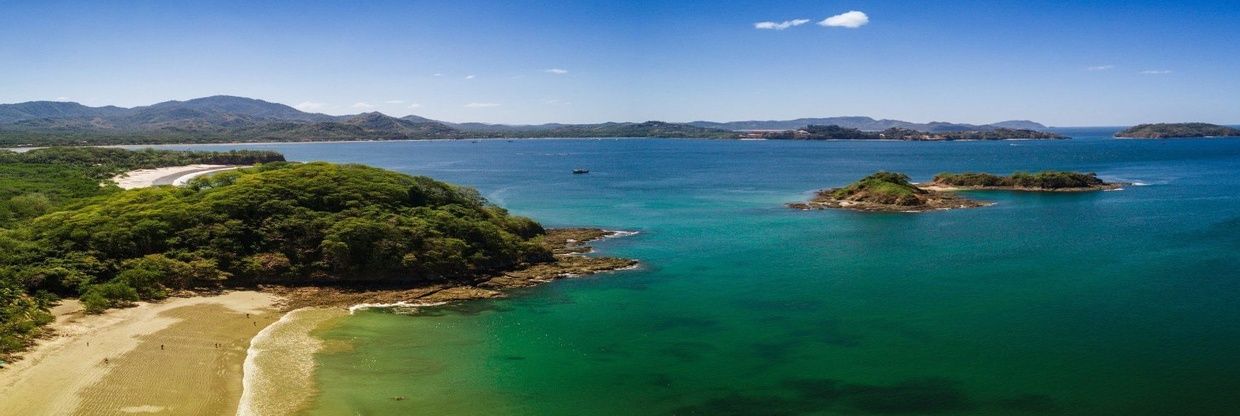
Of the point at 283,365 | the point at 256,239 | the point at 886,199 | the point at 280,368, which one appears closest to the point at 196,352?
the point at 283,365

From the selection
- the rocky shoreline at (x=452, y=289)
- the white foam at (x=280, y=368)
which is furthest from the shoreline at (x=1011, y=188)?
the white foam at (x=280, y=368)

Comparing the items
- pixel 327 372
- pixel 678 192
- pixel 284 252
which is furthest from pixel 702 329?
pixel 678 192

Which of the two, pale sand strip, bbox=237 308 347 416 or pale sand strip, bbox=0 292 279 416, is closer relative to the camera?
pale sand strip, bbox=0 292 279 416

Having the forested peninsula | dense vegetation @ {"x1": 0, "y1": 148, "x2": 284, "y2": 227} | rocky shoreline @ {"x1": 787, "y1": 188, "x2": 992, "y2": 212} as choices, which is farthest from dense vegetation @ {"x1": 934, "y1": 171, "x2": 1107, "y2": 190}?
dense vegetation @ {"x1": 0, "y1": 148, "x2": 284, "y2": 227}

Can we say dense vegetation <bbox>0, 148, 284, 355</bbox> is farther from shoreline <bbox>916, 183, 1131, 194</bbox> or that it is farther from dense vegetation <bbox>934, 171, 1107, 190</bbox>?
dense vegetation <bbox>934, 171, 1107, 190</bbox>

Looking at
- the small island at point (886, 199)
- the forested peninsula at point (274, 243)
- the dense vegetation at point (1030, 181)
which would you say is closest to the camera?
the forested peninsula at point (274, 243)

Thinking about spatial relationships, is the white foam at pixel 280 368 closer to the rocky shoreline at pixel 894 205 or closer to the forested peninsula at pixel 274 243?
the forested peninsula at pixel 274 243

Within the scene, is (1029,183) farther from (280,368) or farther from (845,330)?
(280,368)

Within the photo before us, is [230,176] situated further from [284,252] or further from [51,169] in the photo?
[51,169]
